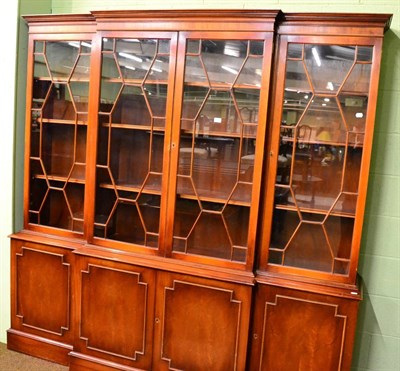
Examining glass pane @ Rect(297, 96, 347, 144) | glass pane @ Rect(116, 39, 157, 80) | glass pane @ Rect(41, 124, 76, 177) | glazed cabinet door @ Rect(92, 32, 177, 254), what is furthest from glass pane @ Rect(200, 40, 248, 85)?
glass pane @ Rect(41, 124, 76, 177)

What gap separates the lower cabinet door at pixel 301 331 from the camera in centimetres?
213

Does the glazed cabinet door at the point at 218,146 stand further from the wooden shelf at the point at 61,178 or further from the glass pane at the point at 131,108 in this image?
the wooden shelf at the point at 61,178

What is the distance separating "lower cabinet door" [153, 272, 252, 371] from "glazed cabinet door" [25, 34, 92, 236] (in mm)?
789

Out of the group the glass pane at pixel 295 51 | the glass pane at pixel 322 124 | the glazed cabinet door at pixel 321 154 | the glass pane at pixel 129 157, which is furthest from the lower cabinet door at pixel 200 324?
the glass pane at pixel 295 51

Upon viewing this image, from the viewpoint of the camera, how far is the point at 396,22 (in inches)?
86.9

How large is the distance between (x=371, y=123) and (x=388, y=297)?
109 centimetres

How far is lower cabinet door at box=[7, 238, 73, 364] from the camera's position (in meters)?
Answer: 2.62

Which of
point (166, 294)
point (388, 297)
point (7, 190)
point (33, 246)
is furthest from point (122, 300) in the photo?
point (388, 297)

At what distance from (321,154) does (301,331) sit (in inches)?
39.3

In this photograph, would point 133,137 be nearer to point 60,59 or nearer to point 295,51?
point 60,59

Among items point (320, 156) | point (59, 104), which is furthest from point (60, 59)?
point (320, 156)

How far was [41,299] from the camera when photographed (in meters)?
2.70

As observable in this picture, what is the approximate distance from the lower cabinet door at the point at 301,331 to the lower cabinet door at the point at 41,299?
4.21 ft

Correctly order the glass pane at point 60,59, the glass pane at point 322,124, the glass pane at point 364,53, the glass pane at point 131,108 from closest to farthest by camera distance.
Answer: the glass pane at point 364,53 < the glass pane at point 322,124 < the glass pane at point 131,108 < the glass pane at point 60,59
